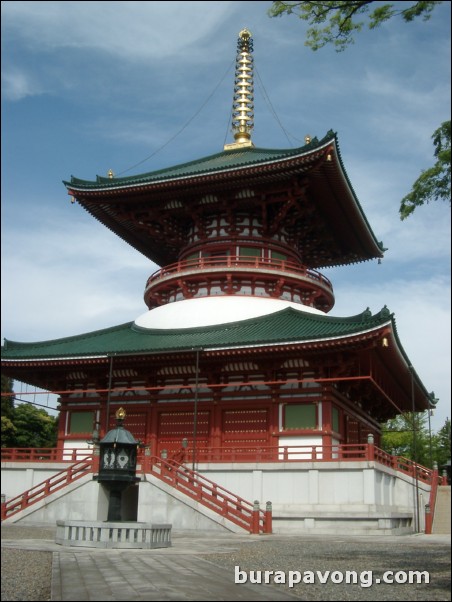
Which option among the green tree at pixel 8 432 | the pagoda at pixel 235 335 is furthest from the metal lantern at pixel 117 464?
the green tree at pixel 8 432

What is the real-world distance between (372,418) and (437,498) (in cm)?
883

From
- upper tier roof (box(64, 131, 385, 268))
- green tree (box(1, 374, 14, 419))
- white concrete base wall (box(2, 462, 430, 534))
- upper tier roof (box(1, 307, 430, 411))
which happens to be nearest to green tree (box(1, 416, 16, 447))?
green tree (box(1, 374, 14, 419))

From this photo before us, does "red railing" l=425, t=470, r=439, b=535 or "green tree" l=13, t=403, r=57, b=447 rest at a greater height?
"green tree" l=13, t=403, r=57, b=447

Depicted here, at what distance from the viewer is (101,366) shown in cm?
3338

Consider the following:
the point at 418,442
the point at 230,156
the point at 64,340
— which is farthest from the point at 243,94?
the point at 418,442

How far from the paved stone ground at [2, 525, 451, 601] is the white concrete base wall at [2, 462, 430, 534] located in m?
5.03

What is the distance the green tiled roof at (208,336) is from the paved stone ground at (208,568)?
999cm

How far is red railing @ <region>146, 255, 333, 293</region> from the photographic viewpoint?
37.2m

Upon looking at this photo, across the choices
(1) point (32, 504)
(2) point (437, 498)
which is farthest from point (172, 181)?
(2) point (437, 498)

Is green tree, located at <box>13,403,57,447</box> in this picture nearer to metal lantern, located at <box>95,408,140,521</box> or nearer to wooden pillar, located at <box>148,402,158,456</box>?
wooden pillar, located at <box>148,402,158,456</box>

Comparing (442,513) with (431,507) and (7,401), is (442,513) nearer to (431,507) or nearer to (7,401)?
(431,507)

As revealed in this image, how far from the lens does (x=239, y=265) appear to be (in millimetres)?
37125

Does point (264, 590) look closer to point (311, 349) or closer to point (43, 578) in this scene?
point (43, 578)

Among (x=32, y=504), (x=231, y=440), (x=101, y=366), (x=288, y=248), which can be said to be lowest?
(x=32, y=504)
